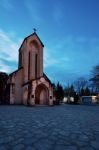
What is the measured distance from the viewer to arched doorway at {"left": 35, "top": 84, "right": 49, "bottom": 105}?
3397 cm

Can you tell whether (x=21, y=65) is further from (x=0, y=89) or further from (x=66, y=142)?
(x=66, y=142)

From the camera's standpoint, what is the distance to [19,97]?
3466cm

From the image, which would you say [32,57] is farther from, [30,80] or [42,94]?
[42,94]

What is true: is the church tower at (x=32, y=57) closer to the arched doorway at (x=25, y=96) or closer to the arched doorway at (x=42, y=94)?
the arched doorway at (x=25, y=96)

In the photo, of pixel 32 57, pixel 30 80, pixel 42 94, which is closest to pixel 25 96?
pixel 30 80

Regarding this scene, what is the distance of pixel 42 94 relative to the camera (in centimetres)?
3519

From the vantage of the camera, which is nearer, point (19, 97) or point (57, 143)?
point (57, 143)

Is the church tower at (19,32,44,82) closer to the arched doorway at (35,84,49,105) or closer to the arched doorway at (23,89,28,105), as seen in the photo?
the arched doorway at (23,89,28,105)

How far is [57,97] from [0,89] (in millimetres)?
20359

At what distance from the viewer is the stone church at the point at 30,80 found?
3258cm

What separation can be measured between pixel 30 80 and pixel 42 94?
366 cm

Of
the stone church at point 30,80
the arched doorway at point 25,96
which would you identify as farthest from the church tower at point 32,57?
the arched doorway at point 25,96

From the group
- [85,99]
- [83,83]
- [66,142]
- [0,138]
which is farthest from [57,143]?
[83,83]

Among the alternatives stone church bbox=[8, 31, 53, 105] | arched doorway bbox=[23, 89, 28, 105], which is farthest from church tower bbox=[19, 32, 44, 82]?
arched doorway bbox=[23, 89, 28, 105]
